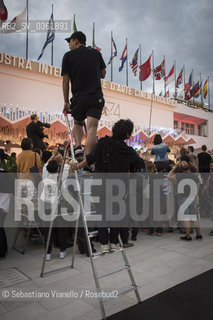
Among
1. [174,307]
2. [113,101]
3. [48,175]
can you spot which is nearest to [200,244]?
Answer: [174,307]

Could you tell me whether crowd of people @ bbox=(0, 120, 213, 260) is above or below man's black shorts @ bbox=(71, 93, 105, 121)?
below

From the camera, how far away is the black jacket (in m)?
6.45

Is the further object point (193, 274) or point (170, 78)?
point (170, 78)

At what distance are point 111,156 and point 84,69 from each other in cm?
109

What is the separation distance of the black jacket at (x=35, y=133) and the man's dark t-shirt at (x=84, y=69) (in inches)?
143

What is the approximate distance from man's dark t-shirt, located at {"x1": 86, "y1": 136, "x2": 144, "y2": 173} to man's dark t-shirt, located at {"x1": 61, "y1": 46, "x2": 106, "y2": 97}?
669 millimetres

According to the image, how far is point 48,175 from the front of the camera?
4605 millimetres

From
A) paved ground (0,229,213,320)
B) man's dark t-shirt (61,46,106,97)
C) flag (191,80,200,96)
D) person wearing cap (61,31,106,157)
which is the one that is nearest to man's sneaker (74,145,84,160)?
person wearing cap (61,31,106,157)

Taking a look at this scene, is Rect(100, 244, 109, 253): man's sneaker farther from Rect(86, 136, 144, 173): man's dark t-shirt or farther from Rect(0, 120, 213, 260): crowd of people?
Rect(86, 136, 144, 173): man's dark t-shirt

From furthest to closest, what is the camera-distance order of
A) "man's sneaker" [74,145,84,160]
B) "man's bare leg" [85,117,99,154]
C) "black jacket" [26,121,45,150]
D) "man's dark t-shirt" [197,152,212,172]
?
"man's dark t-shirt" [197,152,212,172], "black jacket" [26,121,45,150], "man's sneaker" [74,145,84,160], "man's bare leg" [85,117,99,154]

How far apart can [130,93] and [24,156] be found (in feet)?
61.1

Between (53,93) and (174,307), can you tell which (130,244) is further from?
(53,93)

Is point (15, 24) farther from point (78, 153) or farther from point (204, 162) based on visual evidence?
point (78, 153)

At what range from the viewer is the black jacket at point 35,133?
6445mm
